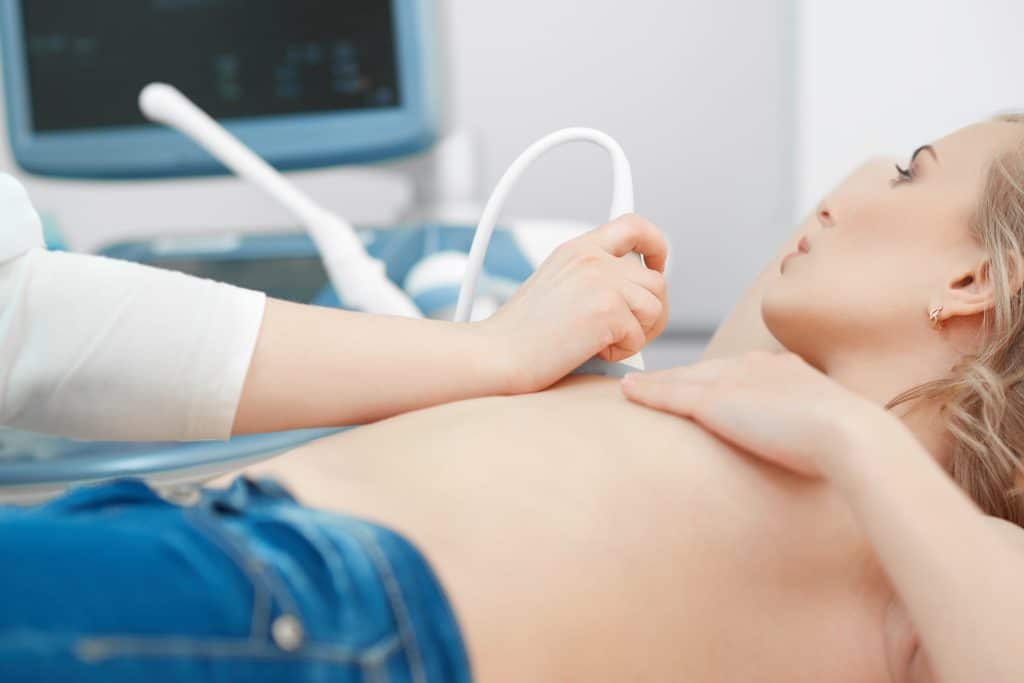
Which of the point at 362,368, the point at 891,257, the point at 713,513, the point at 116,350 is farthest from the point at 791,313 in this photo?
the point at 116,350

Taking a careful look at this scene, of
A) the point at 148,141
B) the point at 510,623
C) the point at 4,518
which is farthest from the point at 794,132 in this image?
the point at 4,518

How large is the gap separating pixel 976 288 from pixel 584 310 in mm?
260

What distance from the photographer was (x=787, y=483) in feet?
2.13

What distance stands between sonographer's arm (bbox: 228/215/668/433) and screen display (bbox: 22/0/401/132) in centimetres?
63

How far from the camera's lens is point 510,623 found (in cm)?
53

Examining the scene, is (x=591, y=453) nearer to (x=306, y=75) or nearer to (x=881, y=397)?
(x=881, y=397)

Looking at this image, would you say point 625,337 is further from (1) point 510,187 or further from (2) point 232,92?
(2) point 232,92

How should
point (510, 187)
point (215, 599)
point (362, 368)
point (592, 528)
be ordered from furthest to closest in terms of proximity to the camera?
point (510, 187)
point (362, 368)
point (592, 528)
point (215, 599)

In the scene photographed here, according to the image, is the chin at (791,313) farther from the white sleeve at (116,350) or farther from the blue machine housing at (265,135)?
the blue machine housing at (265,135)

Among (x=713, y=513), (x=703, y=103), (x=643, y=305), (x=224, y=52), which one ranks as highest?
(x=224, y=52)

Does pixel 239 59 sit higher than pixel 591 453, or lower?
higher

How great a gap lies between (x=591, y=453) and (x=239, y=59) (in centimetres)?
84

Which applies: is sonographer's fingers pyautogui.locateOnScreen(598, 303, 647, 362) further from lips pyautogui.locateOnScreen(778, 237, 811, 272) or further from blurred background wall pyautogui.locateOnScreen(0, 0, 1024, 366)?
blurred background wall pyautogui.locateOnScreen(0, 0, 1024, 366)

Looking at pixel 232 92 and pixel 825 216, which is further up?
pixel 232 92
